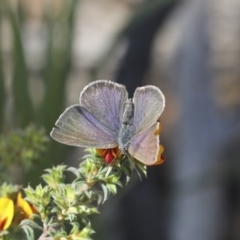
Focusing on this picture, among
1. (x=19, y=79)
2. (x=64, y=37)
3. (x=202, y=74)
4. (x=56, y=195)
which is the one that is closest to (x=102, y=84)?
(x=56, y=195)

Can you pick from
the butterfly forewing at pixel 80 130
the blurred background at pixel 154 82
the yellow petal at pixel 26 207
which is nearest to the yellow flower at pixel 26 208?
the yellow petal at pixel 26 207

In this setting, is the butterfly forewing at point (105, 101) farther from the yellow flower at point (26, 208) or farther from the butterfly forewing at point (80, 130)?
the yellow flower at point (26, 208)

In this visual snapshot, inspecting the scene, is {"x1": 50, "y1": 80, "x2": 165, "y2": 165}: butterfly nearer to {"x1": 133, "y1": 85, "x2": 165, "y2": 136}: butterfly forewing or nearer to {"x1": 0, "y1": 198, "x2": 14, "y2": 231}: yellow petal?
{"x1": 133, "y1": 85, "x2": 165, "y2": 136}: butterfly forewing

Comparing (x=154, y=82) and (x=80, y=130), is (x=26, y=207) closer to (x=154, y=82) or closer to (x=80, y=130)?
(x=80, y=130)

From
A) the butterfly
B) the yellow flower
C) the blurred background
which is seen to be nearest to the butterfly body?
the butterfly

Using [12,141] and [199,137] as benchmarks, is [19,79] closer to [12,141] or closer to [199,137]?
[12,141]

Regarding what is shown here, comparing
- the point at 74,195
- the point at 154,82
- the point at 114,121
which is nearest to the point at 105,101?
the point at 114,121

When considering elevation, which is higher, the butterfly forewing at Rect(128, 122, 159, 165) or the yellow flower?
the butterfly forewing at Rect(128, 122, 159, 165)
